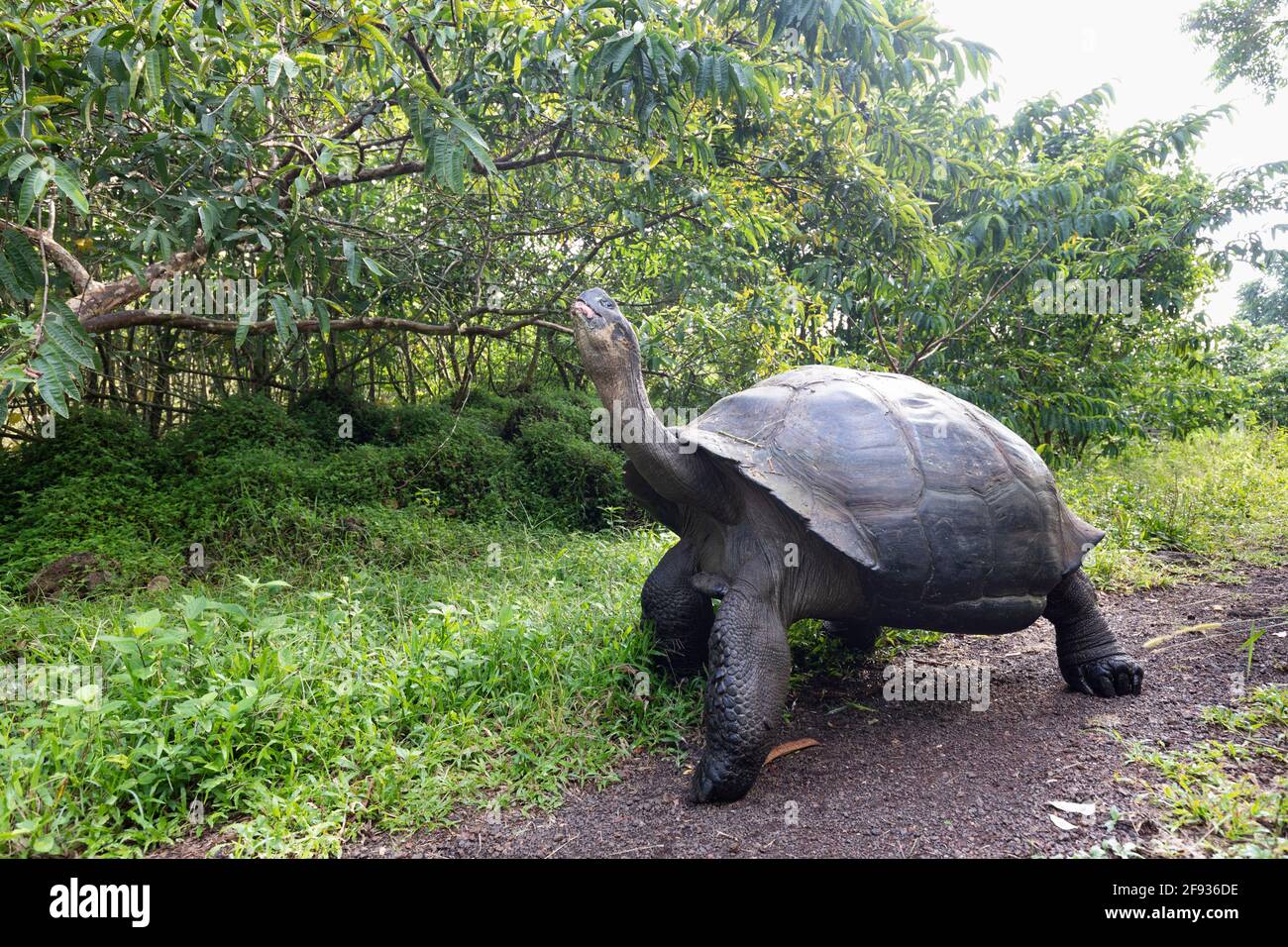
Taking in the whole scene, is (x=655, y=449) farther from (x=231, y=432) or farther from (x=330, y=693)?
(x=231, y=432)

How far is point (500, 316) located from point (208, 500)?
2.94 meters

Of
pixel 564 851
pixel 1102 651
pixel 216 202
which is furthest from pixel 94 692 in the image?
pixel 1102 651

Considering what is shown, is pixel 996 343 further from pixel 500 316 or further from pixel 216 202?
pixel 216 202

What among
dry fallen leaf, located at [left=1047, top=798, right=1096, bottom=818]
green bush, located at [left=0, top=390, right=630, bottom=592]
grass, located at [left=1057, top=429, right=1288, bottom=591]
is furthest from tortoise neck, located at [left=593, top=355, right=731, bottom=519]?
grass, located at [left=1057, top=429, right=1288, bottom=591]

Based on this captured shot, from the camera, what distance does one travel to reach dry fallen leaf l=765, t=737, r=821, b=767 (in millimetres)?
3294

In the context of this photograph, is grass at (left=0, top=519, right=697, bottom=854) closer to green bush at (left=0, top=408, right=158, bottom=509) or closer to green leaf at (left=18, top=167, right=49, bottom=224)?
green leaf at (left=18, top=167, right=49, bottom=224)

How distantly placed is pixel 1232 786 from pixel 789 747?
1.55 m

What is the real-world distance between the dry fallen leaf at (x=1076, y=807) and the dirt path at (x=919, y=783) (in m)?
0.02

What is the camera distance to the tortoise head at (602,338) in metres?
2.95

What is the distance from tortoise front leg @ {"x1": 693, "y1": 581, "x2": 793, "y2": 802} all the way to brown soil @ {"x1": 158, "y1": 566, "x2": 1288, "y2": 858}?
0.39ft

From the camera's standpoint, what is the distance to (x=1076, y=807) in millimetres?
2666

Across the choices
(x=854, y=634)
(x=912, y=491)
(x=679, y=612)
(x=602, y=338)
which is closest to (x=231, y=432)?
(x=679, y=612)

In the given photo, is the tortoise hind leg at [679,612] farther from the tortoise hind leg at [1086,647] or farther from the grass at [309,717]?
the tortoise hind leg at [1086,647]

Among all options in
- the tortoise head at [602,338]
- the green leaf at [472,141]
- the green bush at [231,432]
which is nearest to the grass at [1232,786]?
the tortoise head at [602,338]
